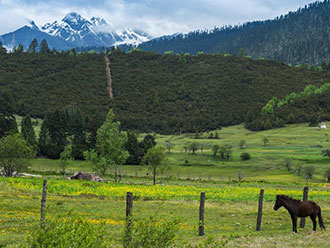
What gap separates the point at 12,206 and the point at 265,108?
18439cm

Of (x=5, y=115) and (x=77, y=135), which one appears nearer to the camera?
(x=77, y=135)

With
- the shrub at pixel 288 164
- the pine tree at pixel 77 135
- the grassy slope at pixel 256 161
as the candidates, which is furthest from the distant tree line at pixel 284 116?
the pine tree at pixel 77 135

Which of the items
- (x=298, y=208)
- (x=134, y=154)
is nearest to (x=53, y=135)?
(x=134, y=154)

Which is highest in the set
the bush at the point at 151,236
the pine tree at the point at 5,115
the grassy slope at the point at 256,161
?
the pine tree at the point at 5,115

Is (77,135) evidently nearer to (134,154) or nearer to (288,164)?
(134,154)

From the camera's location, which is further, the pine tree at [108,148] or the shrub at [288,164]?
the shrub at [288,164]

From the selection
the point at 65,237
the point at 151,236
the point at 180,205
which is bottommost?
the point at 180,205

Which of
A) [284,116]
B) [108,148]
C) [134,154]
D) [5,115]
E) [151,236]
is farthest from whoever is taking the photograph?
[284,116]

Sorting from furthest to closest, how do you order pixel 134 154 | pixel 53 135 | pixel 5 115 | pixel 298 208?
pixel 5 115 < pixel 53 135 < pixel 134 154 < pixel 298 208

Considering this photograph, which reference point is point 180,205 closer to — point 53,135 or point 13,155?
point 13,155

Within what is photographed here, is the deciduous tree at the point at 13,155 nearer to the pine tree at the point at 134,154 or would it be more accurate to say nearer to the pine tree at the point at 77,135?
the pine tree at the point at 77,135

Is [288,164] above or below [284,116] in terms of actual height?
below

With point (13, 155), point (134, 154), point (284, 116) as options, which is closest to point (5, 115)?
point (134, 154)

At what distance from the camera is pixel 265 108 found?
647 feet
